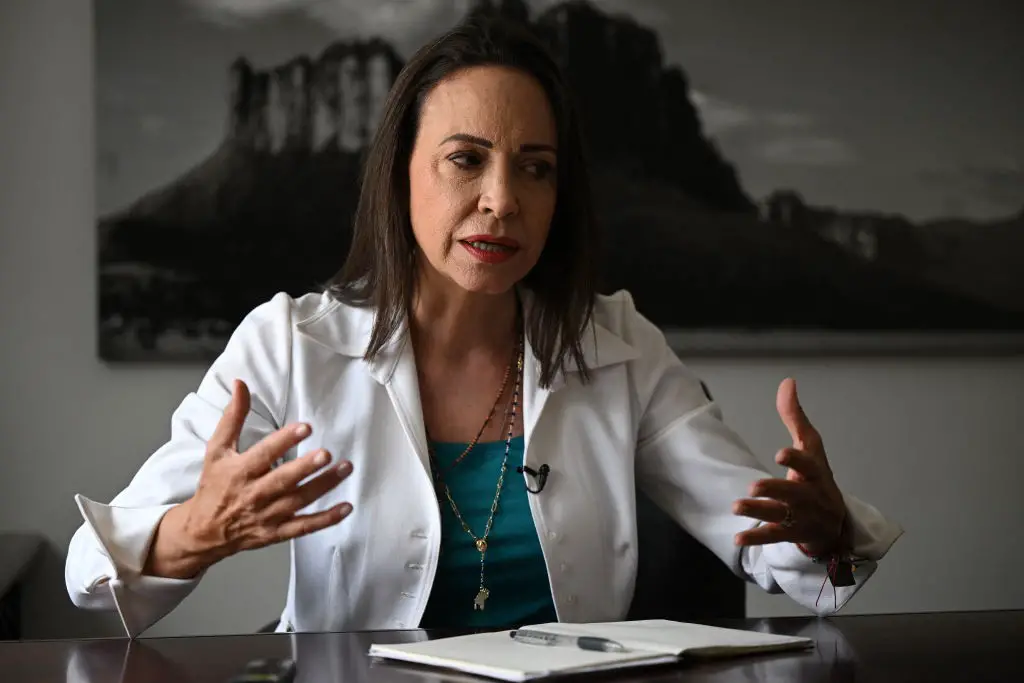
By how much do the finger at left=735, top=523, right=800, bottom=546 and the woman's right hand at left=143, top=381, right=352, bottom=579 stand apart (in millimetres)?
473

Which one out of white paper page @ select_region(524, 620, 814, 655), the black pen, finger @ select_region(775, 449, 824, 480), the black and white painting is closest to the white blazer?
finger @ select_region(775, 449, 824, 480)

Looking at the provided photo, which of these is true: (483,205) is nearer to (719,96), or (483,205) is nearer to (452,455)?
(452,455)

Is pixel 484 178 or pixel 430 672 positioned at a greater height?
pixel 484 178

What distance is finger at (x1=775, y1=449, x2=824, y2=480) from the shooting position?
1390 millimetres

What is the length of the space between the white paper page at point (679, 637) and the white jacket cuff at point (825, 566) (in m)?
0.32

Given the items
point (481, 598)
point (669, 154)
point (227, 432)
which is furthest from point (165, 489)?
point (669, 154)

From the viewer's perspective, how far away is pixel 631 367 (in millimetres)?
1912

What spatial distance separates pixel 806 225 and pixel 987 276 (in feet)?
1.85

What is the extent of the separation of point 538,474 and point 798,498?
0.44 meters

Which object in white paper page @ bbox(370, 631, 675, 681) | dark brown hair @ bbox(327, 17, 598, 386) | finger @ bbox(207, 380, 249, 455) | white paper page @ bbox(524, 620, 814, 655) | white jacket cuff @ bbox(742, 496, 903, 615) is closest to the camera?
white paper page @ bbox(370, 631, 675, 681)

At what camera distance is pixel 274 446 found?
1.25m

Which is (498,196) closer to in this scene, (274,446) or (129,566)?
(274,446)

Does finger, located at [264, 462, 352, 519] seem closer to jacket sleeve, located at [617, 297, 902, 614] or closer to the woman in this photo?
the woman

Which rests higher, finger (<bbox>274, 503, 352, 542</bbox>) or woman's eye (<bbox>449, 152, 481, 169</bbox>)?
woman's eye (<bbox>449, 152, 481, 169</bbox>)
